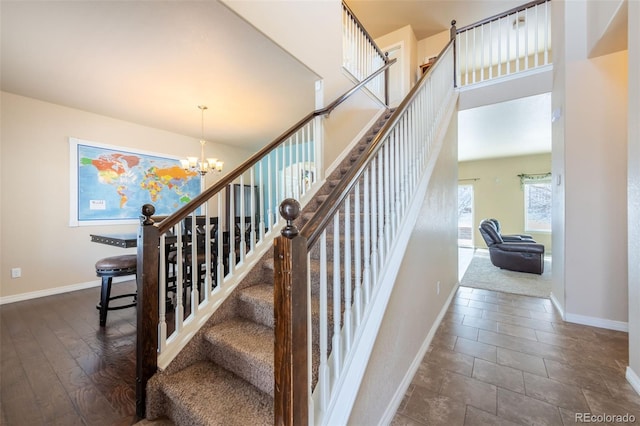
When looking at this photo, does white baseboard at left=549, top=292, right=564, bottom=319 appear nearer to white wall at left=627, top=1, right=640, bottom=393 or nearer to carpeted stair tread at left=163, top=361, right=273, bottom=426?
white wall at left=627, top=1, right=640, bottom=393

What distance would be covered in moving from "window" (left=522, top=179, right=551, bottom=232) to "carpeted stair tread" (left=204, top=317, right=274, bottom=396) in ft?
27.4

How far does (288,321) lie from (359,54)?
13.4 feet

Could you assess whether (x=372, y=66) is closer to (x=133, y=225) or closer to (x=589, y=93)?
(x=589, y=93)

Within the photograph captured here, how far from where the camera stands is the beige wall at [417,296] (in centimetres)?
132

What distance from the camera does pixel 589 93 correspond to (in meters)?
2.64

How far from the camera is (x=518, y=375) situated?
1.84 meters

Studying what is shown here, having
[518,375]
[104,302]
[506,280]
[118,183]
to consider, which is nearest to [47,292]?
[118,183]

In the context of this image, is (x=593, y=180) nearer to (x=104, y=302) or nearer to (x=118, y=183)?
(x=104, y=302)

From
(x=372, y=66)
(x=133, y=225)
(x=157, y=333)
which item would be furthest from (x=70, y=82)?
(x=372, y=66)

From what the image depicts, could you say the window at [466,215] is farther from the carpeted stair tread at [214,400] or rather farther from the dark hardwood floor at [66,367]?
the dark hardwood floor at [66,367]

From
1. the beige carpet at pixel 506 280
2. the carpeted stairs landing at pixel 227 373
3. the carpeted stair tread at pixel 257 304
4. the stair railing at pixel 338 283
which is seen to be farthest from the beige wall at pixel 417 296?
the beige carpet at pixel 506 280

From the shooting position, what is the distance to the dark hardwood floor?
1.43m

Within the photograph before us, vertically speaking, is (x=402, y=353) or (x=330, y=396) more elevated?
(x=330, y=396)

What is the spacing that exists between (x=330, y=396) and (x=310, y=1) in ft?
11.6
